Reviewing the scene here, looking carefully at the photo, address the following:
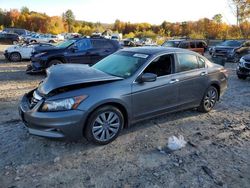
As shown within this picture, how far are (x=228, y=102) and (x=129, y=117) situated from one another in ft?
13.0

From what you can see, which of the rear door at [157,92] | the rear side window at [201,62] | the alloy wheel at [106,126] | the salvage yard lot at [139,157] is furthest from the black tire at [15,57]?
the alloy wheel at [106,126]

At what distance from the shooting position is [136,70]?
16.3 feet

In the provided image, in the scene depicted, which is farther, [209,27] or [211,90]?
[209,27]

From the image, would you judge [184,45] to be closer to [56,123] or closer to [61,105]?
[61,105]

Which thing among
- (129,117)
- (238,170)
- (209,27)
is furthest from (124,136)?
(209,27)

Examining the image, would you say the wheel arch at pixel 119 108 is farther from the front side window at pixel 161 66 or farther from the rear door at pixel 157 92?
the front side window at pixel 161 66

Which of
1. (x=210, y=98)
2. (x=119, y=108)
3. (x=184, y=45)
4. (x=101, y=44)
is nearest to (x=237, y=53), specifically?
(x=184, y=45)

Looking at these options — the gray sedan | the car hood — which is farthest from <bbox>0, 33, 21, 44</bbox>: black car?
the car hood

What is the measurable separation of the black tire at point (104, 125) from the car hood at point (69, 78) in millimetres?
531

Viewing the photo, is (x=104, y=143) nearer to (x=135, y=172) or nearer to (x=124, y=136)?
(x=124, y=136)

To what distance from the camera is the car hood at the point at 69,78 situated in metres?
4.40

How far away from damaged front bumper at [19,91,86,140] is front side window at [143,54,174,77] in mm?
1623

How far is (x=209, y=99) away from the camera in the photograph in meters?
6.47

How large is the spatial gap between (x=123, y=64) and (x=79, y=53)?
6.61 metres
